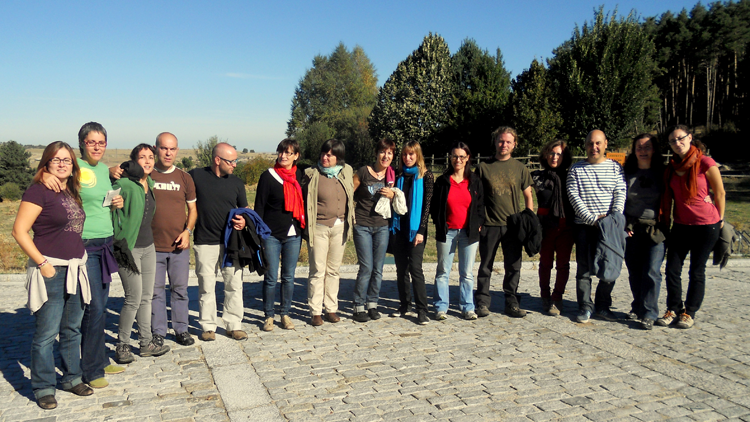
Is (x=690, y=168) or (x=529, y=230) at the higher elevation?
(x=690, y=168)

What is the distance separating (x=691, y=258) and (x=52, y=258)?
631 centimetres

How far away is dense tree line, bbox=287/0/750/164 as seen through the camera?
33.5 metres

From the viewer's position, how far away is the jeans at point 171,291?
5.25 metres

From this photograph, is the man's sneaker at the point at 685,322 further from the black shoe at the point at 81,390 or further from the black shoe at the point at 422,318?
the black shoe at the point at 81,390

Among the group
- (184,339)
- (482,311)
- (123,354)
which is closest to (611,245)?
(482,311)

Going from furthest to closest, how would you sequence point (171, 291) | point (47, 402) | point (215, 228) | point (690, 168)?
point (690, 168) < point (215, 228) < point (171, 291) < point (47, 402)

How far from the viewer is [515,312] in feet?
21.4

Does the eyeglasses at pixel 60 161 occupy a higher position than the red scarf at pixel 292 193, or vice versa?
the eyeglasses at pixel 60 161

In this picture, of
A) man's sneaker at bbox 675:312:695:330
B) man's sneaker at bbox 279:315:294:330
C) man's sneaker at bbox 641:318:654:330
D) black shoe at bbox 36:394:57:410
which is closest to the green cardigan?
black shoe at bbox 36:394:57:410

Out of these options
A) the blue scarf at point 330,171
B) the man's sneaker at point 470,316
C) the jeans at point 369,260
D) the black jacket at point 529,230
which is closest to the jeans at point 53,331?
the blue scarf at point 330,171

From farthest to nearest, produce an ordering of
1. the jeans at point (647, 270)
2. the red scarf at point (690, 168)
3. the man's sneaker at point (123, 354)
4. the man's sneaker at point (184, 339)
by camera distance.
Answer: the jeans at point (647, 270)
the red scarf at point (690, 168)
the man's sneaker at point (184, 339)
the man's sneaker at point (123, 354)

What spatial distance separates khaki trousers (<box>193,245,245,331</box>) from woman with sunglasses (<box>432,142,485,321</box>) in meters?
2.29

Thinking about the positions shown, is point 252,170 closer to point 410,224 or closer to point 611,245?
point 410,224

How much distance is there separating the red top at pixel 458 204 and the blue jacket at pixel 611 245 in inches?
60.0
